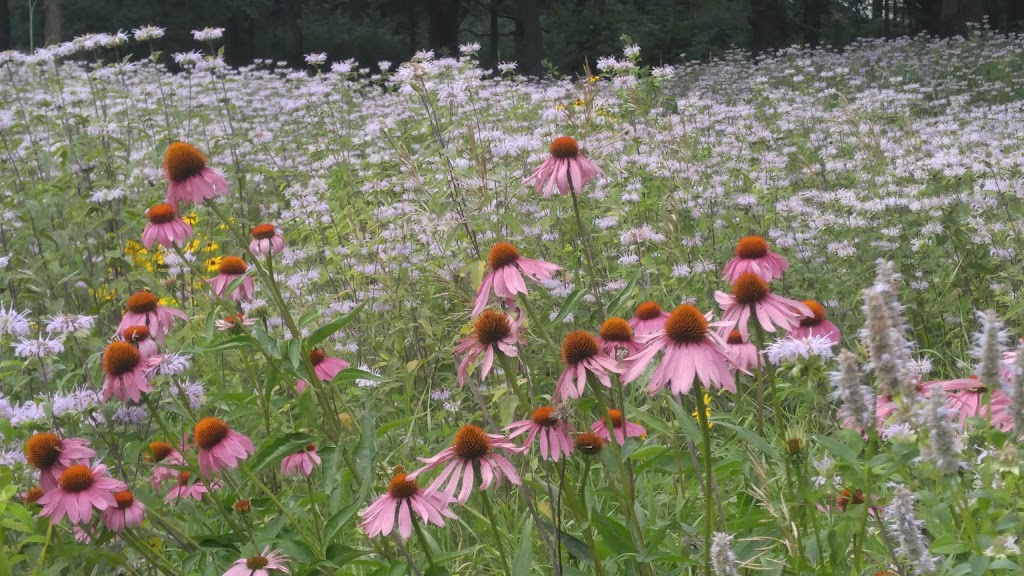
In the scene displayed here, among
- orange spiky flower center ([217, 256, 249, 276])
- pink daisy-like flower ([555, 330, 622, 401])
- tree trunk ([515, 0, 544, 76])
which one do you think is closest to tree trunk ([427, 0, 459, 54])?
tree trunk ([515, 0, 544, 76])

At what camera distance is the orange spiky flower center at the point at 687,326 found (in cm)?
142

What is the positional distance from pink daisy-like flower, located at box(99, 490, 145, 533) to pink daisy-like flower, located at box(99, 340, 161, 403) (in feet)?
0.68

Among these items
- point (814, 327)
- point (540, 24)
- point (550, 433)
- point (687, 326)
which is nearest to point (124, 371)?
point (550, 433)

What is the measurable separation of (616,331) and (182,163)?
1044 millimetres

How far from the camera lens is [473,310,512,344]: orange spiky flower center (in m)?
1.68

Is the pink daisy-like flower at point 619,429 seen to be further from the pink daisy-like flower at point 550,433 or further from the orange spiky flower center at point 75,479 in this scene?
the orange spiky flower center at point 75,479

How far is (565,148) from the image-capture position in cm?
214

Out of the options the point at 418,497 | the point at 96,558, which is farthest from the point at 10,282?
the point at 418,497

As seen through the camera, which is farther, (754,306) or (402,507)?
(402,507)

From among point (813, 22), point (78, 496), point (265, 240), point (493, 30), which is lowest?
point (493, 30)

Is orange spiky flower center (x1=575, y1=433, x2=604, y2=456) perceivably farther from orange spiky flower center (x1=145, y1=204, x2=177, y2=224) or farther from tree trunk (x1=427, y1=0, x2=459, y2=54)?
tree trunk (x1=427, y1=0, x2=459, y2=54)

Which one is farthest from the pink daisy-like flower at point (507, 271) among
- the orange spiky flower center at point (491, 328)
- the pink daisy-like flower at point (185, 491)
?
the pink daisy-like flower at point (185, 491)

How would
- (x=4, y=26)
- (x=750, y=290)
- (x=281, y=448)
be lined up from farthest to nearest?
(x=4, y=26)
(x=281, y=448)
(x=750, y=290)

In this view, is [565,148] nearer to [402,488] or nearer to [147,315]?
[402,488]
